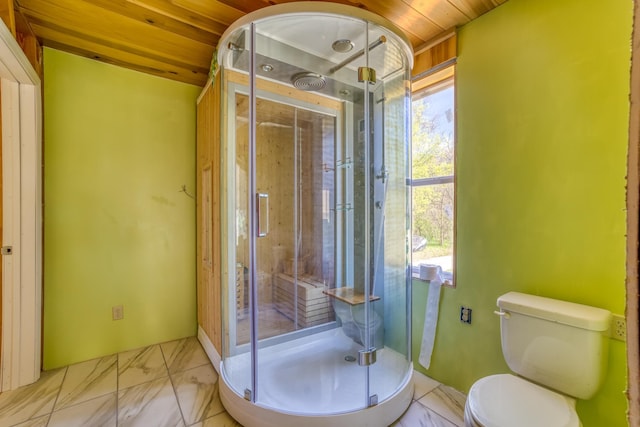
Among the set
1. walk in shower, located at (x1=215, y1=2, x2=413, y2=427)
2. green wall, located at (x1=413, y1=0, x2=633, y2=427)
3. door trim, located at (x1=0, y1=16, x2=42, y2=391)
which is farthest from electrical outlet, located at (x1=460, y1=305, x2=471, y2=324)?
door trim, located at (x1=0, y1=16, x2=42, y2=391)

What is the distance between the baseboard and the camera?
2213 millimetres

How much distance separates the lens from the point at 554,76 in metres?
A: 1.55

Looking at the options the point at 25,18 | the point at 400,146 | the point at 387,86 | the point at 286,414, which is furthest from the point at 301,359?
the point at 25,18

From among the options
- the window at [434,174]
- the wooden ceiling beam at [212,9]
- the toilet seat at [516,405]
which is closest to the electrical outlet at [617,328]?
the toilet seat at [516,405]

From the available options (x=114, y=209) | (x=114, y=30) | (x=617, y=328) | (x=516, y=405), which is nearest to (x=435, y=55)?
(x=617, y=328)

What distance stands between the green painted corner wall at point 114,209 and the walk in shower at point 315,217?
84 cm

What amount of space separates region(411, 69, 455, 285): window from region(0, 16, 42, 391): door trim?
8.47 ft

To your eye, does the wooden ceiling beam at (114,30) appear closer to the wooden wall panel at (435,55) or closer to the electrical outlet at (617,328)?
the wooden wall panel at (435,55)

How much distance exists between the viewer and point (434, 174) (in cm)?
217

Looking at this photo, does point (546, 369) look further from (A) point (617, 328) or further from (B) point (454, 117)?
(B) point (454, 117)

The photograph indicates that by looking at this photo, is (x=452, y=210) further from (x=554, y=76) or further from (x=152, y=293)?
(x=152, y=293)

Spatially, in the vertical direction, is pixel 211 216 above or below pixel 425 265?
above

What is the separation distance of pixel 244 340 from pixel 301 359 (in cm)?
46

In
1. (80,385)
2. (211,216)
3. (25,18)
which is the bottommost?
(80,385)
